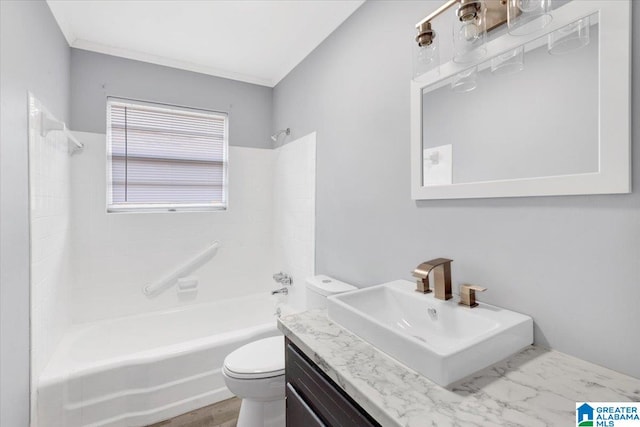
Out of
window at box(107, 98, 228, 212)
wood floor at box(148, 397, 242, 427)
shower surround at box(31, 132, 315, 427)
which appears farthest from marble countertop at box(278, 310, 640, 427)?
window at box(107, 98, 228, 212)

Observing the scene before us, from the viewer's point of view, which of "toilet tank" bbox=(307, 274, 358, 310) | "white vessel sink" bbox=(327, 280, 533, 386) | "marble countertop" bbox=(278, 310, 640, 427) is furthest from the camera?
"toilet tank" bbox=(307, 274, 358, 310)

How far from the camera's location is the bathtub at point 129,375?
1.67m

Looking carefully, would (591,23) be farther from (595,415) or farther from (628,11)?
(595,415)

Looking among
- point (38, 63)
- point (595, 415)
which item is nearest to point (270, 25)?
point (38, 63)

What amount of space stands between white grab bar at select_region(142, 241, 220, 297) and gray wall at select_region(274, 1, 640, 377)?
1.14m

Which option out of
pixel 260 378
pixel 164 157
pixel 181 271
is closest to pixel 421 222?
pixel 260 378

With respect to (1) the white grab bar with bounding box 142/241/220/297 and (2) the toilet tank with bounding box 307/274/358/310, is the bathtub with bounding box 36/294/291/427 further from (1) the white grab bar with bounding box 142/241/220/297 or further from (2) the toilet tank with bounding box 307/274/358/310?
(2) the toilet tank with bounding box 307/274/358/310

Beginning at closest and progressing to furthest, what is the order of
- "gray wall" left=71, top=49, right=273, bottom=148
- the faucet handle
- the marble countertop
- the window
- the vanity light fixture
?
the marble countertop → the vanity light fixture → the faucet handle → "gray wall" left=71, top=49, right=273, bottom=148 → the window

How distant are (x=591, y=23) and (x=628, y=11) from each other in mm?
82

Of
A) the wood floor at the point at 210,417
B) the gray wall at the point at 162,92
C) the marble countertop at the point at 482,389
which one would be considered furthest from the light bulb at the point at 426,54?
the wood floor at the point at 210,417

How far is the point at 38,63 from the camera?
1.61m

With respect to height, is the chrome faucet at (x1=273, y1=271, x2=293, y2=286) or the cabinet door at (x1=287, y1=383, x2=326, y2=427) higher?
the chrome faucet at (x1=273, y1=271, x2=293, y2=286)

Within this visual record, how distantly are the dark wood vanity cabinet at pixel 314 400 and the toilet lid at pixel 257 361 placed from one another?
394mm

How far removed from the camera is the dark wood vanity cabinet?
2.67ft
